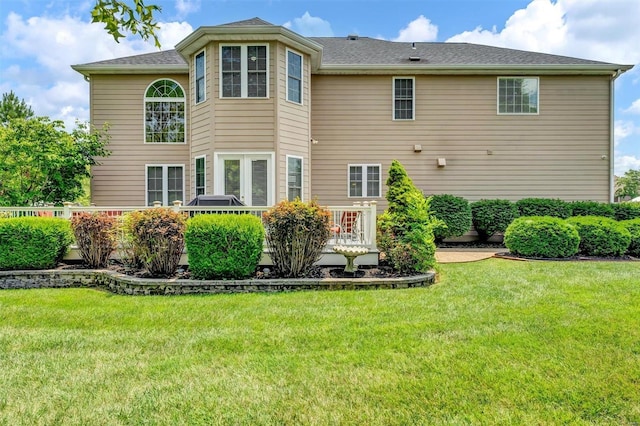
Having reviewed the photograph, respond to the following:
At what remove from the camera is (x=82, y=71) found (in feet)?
36.3

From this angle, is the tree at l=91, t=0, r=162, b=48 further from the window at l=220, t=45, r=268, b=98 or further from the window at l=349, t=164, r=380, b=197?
the window at l=349, t=164, r=380, b=197

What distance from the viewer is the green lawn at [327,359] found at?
2.49 m

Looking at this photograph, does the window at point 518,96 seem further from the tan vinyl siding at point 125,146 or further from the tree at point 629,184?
the tree at point 629,184

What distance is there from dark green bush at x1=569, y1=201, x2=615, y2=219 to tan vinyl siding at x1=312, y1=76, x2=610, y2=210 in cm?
82

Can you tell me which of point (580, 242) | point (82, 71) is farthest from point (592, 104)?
point (82, 71)

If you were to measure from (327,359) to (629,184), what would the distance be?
5064 cm

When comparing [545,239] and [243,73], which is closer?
[545,239]

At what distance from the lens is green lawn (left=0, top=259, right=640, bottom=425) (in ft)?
8.17

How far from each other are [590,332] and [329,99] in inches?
376

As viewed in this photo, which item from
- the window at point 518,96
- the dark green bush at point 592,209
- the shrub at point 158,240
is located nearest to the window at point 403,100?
the window at point 518,96

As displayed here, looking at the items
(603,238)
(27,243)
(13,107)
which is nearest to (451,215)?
(603,238)

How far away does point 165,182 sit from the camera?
37.4ft

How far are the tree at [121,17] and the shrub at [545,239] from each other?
29.0ft

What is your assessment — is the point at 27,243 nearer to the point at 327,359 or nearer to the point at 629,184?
the point at 327,359
